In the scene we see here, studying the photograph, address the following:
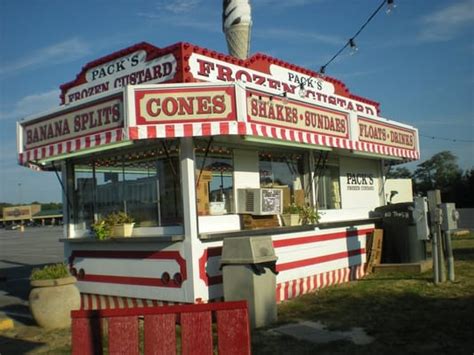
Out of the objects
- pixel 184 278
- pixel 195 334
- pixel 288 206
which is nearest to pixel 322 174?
pixel 288 206

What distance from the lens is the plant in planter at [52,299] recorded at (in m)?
8.58

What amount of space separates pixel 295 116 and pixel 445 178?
47.5 metres

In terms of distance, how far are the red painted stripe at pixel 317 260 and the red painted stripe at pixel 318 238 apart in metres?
0.34

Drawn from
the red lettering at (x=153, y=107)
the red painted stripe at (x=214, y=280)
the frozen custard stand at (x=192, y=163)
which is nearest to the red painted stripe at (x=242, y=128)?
the frozen custard stand at (x=192, y=163)

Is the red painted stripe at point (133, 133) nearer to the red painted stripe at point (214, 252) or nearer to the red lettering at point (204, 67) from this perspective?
the red lettering at point (204, 67)

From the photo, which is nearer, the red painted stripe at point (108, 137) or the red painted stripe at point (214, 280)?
the red painted stripe at point (108, 137)

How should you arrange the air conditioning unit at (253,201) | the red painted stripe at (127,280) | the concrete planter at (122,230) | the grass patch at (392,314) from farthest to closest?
the air conditioning unit at (253,201), the concrete planter at (122,230), the red painted stripe at (127,280), the grass patch at (392,314)

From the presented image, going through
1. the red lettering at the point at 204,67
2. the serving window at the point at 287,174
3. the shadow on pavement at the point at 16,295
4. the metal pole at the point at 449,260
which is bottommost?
the shadow on pavement at the point at 16,295

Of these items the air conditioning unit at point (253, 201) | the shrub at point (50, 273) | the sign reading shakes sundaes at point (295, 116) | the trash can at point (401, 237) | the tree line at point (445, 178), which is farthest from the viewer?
the tree line at point (445, 178)

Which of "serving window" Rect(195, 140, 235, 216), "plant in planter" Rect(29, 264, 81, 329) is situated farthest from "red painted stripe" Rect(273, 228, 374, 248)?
"plant in planter" Rect(29, 264, 81, 329)

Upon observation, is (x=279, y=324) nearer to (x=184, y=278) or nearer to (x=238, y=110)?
(x=184, y=278)

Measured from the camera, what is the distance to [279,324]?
7816mm

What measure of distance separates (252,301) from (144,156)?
333 centimetres

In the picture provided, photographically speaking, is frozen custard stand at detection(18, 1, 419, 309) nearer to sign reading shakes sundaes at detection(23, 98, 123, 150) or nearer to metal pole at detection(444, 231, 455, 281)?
sign reading shakes sundaes at detection(23, 98, 123, 150)
